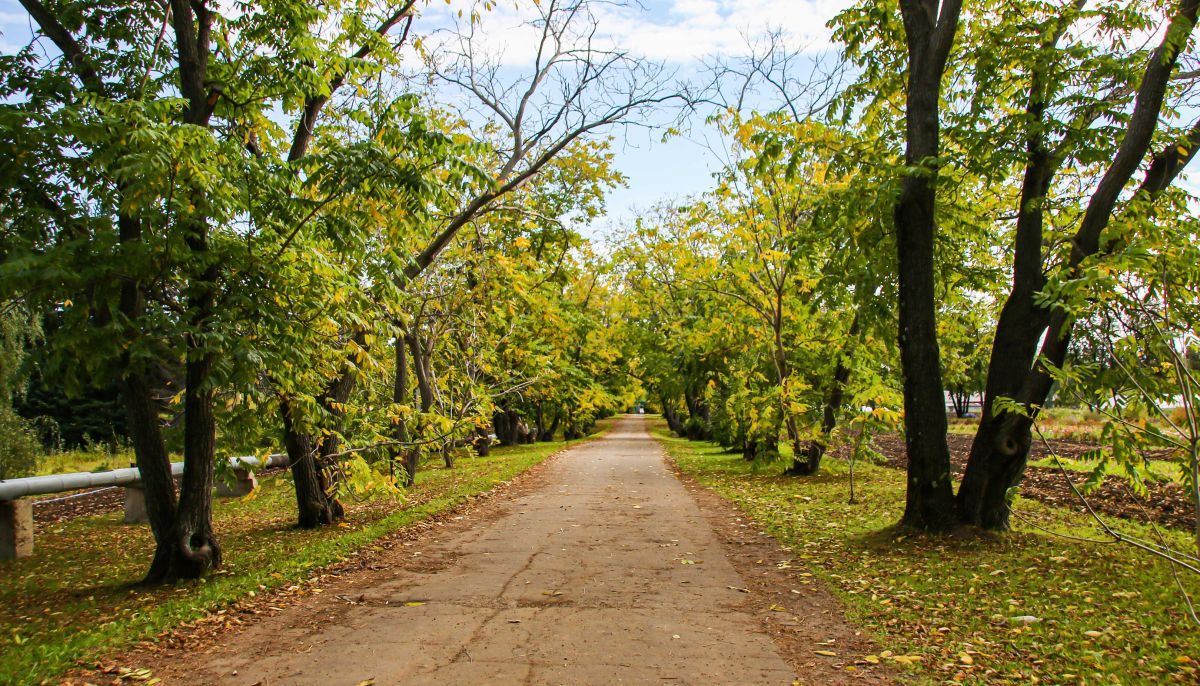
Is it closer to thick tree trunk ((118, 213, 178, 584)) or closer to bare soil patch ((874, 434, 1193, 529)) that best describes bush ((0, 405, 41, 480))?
thick tree trunk ((118, 213, 178, 584))

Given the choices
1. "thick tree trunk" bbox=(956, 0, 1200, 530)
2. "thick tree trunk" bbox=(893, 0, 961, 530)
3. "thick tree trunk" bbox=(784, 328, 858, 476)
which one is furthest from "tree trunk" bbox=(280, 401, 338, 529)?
"thick tree trunk" bbox=(784, 328, 858, 476)

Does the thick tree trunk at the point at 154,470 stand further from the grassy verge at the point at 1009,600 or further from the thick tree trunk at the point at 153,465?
the grassy verge at the point at 1009,600

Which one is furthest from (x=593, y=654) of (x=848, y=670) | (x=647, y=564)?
(x=647, y=564)

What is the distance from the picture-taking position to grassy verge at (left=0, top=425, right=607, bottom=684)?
5.36 metres

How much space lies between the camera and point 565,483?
52.9ft

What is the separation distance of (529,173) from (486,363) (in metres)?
7.35

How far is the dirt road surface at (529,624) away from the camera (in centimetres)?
463

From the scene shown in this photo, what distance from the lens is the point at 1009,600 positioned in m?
5.94

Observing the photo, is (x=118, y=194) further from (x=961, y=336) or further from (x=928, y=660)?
(x=961, y=336)

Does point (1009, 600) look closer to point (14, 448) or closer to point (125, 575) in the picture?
point (125, 575)

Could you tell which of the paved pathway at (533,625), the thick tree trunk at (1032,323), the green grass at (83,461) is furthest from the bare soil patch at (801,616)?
the green grass at (83,461)

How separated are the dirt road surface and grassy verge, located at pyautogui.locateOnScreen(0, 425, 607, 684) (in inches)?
27.9

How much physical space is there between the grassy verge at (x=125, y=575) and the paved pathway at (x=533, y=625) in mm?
883

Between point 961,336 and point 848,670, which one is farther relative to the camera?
point 961,336
